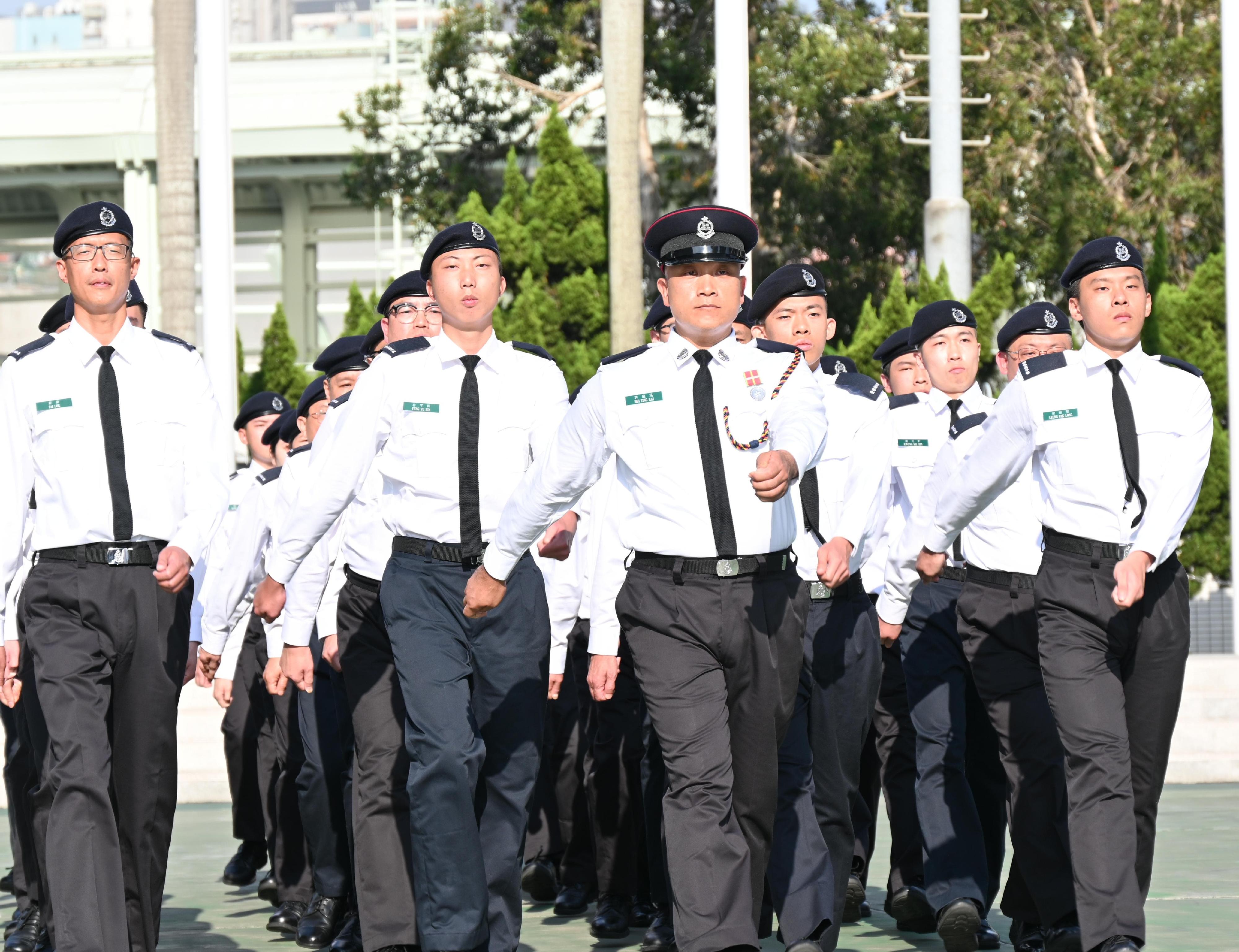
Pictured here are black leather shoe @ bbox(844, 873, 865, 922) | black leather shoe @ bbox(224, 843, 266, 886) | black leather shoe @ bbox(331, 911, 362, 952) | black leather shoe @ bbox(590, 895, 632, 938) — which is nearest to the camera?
black leather shoe @ bbox(331, 911, 362, 952)

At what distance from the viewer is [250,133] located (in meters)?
34.9

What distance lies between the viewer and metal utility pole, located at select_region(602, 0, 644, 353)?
21.2 m

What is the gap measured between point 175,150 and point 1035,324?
1404 centimetres

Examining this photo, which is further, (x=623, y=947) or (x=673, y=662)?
(x=623, y=947)

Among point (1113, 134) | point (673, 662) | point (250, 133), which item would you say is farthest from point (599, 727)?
point (250, 133)

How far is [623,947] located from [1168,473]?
277 cm

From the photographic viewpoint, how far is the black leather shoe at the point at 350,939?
7324 millimetres

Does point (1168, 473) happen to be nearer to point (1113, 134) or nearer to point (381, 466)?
point (381, 466)

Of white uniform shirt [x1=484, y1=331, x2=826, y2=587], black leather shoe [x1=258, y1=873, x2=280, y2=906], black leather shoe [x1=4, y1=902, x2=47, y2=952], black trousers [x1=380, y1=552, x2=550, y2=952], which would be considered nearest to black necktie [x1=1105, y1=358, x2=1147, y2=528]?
white uniform shirt [x1=484, y1=331, x2=826, y2=587]

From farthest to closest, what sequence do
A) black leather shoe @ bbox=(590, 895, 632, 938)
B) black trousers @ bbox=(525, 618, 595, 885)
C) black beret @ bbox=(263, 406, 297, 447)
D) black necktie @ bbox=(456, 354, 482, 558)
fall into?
black beret @ bbox=(263, 406, 297, 447) < black trousers @ bbox=(525, 618, 595, 885) < black leather shoe @ bbox=(590, 895, 632, 938) < black necktie @ bbox=(456, 354, 482, 558)

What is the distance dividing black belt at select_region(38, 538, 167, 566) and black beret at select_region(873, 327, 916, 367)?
377cm

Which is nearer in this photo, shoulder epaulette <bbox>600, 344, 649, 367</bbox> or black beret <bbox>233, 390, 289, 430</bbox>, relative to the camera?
shoulder epaulette <bbox>600, 344, 649, 367</bbox>

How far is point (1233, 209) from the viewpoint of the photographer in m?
15.2

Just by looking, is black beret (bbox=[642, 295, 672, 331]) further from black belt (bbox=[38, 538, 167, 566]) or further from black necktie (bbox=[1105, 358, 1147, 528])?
black belt (bbox=[38, 538, 167, 566])
